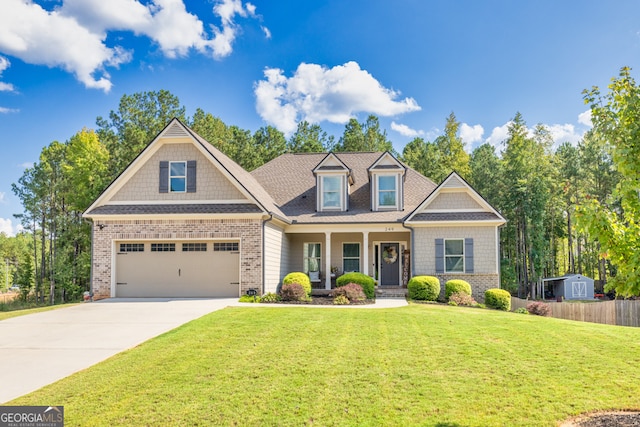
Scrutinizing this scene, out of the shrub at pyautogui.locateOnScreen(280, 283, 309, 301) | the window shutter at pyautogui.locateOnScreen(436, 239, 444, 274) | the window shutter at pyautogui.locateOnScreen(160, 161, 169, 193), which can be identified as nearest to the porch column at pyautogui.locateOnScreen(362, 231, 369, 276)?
the window shutter at pyautogui.locateOnScreen(436, 239, 444, 274)

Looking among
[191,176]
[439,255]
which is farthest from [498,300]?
[191,176]

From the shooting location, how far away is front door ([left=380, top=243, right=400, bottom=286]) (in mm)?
21438

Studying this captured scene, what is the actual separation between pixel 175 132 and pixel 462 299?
12.6 metres

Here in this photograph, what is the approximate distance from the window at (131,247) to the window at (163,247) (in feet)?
1.50

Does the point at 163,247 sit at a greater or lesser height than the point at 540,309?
greater

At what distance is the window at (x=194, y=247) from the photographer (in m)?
17.8

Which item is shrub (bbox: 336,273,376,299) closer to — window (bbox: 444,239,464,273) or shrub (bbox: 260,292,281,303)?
shrub (bbox: 260,292,281,303)

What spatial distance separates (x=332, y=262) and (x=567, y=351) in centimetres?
1346

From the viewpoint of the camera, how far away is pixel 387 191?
21188mm

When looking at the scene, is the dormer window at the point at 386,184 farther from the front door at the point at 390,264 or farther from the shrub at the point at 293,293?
the shrub at the point at 293,293

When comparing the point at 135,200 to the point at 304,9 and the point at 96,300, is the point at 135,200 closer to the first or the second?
the point at 96,300

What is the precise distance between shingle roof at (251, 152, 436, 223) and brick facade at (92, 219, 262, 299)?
3550 millimetres

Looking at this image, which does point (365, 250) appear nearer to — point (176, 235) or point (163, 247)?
point (176, 235)

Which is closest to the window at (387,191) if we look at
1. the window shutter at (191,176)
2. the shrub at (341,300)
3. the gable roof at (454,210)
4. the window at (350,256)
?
the gable roof at (454,210)
